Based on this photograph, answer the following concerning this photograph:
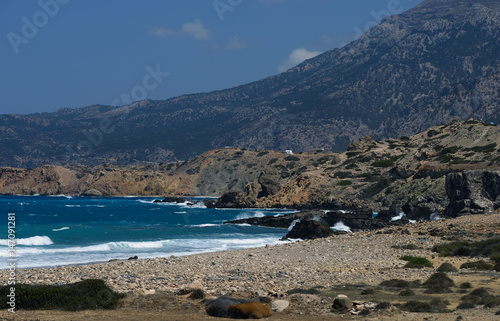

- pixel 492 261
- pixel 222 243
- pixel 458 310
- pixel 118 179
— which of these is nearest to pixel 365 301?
pixel 458 310

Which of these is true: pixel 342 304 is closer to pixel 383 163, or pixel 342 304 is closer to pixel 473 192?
pixel 473 192

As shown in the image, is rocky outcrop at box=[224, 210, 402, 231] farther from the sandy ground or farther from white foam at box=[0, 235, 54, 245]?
white foam at box=[0, 235, 54, 245]

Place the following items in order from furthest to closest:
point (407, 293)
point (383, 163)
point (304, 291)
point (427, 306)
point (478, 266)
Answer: point (383, 163), point (478, 266), point (304, 291), point (407, 293), point (427, 306)

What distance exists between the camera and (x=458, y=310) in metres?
12.8

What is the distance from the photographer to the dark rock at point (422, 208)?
57.6m

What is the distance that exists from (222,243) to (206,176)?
439 ft

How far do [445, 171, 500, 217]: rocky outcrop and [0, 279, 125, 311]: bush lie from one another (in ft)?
135

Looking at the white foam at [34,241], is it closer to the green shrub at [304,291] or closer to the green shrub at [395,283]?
the green shrub at [304,291]

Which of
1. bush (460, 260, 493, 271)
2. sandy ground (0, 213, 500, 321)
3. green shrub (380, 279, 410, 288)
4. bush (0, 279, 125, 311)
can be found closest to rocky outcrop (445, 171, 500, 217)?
sandy ground (0, 213, 500, 321)

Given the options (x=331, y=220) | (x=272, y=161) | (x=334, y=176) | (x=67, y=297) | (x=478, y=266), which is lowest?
(x=331, y=220)

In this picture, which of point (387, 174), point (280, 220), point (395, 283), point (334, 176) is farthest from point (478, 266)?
point (334, 176)

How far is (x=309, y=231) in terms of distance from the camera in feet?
141

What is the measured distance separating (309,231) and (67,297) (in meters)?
30.2

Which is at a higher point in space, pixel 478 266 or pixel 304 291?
pixel 304 291
